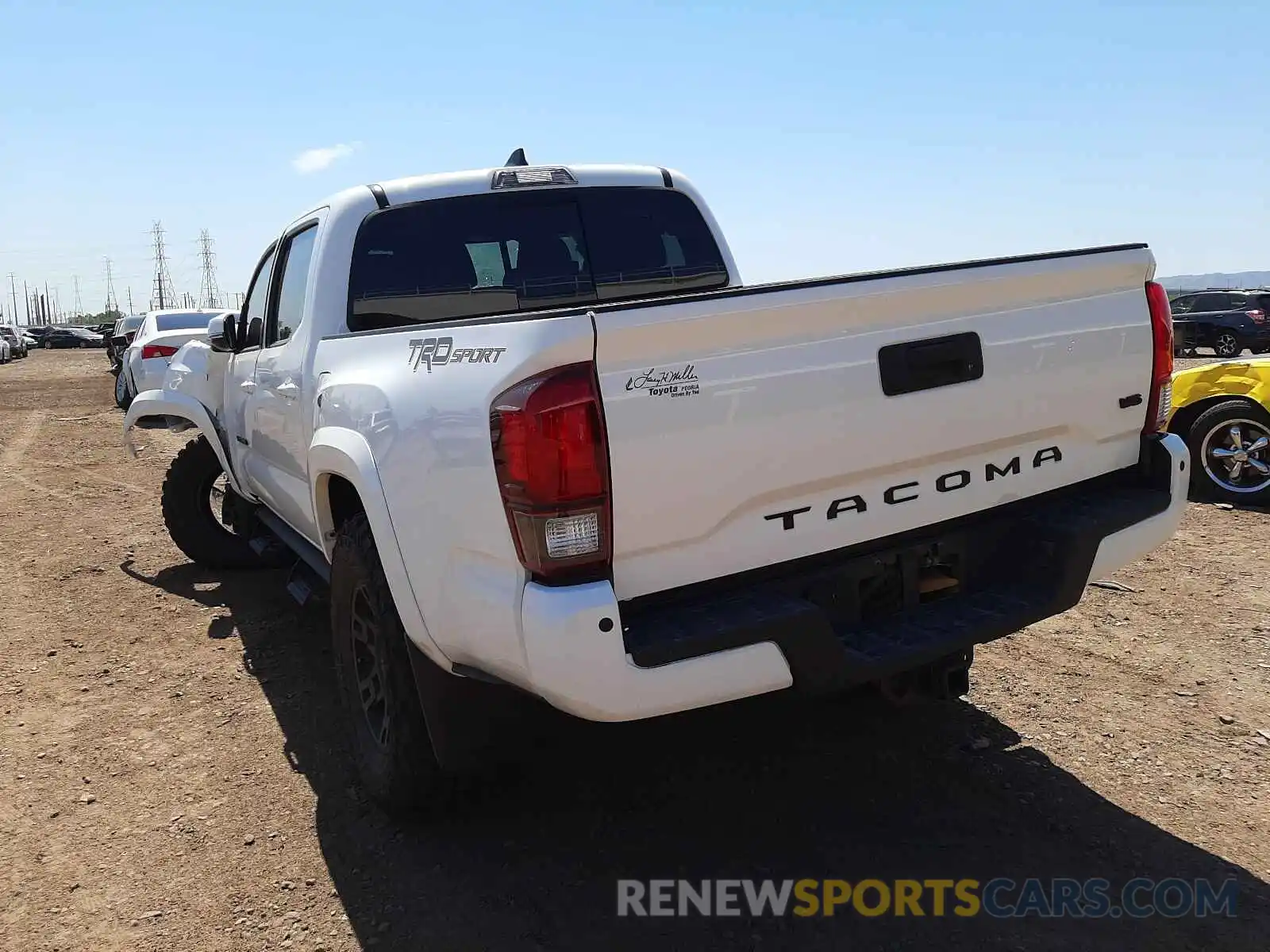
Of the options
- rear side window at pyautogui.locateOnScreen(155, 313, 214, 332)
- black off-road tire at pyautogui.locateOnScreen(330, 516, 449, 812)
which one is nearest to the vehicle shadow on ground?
black off-road tire at pyautogui.locateOnScreen(330, 516, 449, 812)

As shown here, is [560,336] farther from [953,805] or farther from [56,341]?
[56,341]

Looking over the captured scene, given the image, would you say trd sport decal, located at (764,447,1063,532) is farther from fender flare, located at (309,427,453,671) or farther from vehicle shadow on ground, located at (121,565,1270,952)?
fender flare, located at (309,427,453,671)

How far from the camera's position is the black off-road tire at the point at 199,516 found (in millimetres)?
6871

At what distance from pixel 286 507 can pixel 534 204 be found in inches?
72.1

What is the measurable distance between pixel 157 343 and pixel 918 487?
13.6 metres

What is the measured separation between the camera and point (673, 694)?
2447mm

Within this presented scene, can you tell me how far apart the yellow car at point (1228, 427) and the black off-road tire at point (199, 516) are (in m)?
6.52

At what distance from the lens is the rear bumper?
2.38 meters

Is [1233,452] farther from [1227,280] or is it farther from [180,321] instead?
[1227,280]

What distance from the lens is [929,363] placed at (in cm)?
279

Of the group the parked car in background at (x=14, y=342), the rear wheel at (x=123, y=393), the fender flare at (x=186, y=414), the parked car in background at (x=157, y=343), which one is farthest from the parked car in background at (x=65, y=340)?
the fender flare at (x=186, y=414)

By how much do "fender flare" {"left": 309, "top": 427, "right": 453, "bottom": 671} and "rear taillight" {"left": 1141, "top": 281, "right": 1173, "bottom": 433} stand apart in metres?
2.34

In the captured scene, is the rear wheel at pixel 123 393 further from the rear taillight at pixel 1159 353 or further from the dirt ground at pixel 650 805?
the rear taillight at pixel 1159 353

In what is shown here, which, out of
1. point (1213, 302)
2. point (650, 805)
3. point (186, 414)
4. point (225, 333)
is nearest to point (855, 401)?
point (650, 805)
